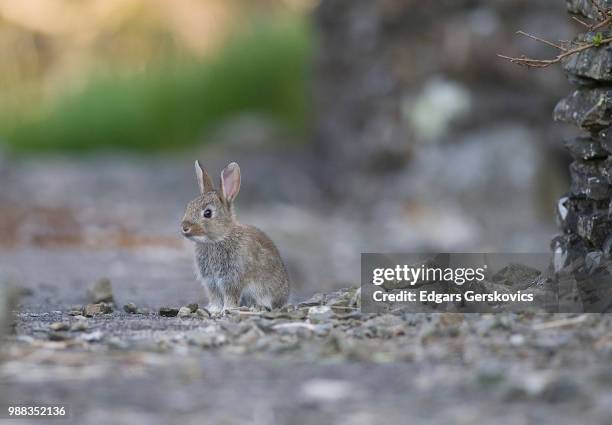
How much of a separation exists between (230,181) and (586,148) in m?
2.18

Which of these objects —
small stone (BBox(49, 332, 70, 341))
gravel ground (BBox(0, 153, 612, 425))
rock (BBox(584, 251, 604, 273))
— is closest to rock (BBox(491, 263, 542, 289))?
rock (BBox(584, 251, 604, 273))

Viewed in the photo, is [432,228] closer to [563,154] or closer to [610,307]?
[563,154]

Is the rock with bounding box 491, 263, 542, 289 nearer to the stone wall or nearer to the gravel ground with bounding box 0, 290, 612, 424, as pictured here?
the stone wall

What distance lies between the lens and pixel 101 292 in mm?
7137

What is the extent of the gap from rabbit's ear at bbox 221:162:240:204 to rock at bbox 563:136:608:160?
1957 mm

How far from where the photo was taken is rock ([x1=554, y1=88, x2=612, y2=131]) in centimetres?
557

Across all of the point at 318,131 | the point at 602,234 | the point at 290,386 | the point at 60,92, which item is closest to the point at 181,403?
the point at 290,386

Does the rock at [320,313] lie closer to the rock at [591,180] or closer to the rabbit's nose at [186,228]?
the rabbit's nose at [186,228]

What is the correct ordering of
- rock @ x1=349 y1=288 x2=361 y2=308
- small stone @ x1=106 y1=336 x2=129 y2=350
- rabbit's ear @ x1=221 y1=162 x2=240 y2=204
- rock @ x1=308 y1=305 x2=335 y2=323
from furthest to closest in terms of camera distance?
rabbit's ear @ x1=221 y1=162 x2=240 y2=204 < rock @ x1=349 y1=288 x2=361 y2=308 < rock @ x1=308 y1=305 x2=335 y2=323 < small stone @ x1=106 y1=336 x2=129 y2=350

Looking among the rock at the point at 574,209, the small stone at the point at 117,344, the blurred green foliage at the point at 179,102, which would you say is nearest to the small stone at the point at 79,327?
the small stone at the point at 117,344

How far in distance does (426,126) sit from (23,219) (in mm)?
4313

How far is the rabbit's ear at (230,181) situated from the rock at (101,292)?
3.09 feet

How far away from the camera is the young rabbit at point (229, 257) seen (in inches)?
258

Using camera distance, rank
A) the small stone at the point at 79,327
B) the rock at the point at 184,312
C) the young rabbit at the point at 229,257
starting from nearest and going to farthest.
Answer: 1. the small stone at the point at 79,327
2. the rock at the point at 184,312
3. the young rabbit at the point at 229,257
